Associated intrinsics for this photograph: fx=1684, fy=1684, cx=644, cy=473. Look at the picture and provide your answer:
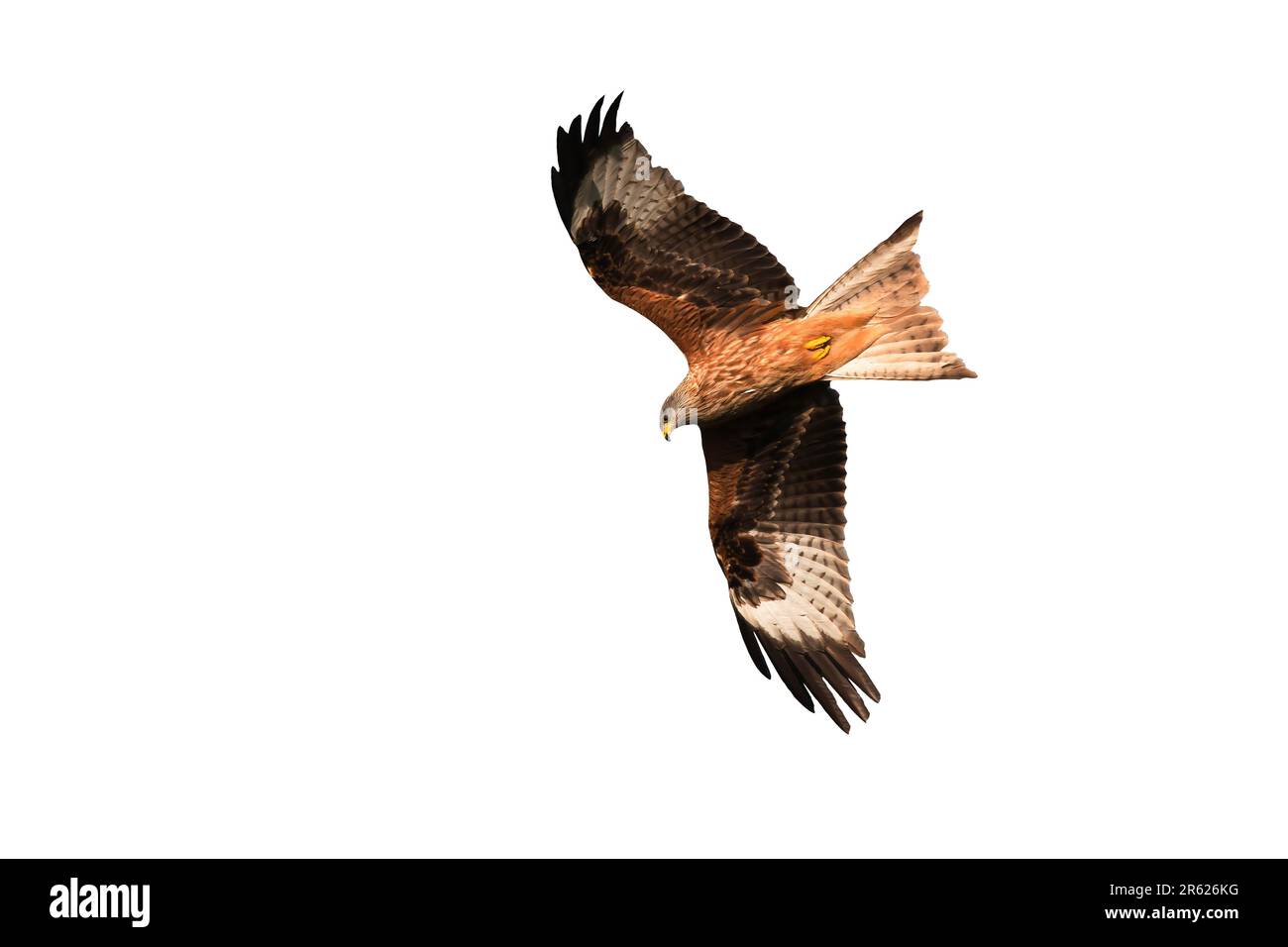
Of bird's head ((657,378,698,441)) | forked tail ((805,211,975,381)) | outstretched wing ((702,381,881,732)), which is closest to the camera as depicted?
forked tail ((805,211,975,381))

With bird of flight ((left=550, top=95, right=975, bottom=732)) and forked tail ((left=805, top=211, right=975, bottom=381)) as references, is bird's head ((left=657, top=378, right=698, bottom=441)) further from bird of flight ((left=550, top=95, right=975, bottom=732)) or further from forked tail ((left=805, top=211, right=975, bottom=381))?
forked tail ((left=805, top=211, right=975, bottom=381))

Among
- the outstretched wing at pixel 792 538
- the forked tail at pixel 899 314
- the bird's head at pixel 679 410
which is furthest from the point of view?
the outstretched wing at pixel 792 538

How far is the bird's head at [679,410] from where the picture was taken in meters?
7.96

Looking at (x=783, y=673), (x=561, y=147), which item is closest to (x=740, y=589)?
(x=783, y=673)

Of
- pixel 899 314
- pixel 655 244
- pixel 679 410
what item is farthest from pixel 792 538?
pixel 655 244

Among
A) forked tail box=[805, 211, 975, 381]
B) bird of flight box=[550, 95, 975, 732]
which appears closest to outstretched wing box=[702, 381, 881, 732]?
bird of flight box=[550, 95, 975, 732]

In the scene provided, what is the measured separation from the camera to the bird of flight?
25.4 ft

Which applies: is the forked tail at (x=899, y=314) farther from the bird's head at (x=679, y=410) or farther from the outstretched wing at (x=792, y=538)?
the bird's head at (x=679, y=410)

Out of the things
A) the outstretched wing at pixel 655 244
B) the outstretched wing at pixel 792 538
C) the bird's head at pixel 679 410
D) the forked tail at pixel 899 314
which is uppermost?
the outstretched wing at pixel 655 244

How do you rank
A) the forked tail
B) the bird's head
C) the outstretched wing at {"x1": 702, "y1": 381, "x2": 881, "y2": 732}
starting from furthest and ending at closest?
1. the outstretched wing at {"x1": 702, "y1": 381, "x2": 881, "y2": 732}
2. the bird's head
3. the forked tail

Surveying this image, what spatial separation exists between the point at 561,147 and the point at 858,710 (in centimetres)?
306

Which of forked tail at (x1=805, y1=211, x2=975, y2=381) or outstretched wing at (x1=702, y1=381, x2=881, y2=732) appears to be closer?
forked tail at (x1=805, y1=211, x2=975, y2=381)

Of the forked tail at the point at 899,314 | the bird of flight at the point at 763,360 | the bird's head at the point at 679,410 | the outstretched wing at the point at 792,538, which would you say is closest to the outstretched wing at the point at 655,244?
the bird of flight at the point at 763,360
